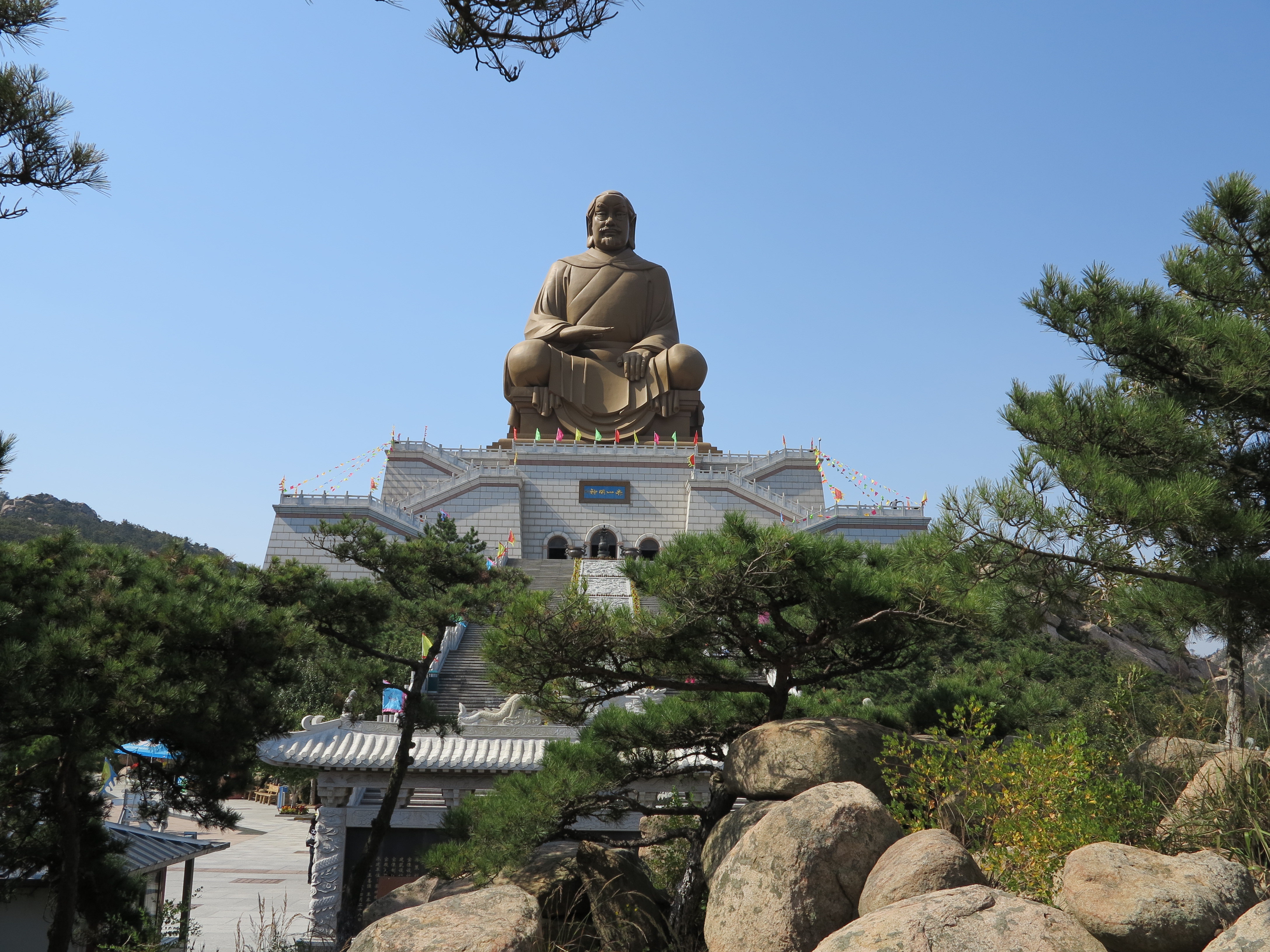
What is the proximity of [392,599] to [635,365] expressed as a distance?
20.1 metres

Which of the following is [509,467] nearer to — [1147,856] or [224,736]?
[224,736]

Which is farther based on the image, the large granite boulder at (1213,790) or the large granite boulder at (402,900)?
the large granite boulder at (402,900)

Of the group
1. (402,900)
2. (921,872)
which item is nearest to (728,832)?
(921,872)

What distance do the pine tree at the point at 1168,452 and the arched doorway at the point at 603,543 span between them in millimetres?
21496

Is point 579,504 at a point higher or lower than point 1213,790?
higher

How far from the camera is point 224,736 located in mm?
7594

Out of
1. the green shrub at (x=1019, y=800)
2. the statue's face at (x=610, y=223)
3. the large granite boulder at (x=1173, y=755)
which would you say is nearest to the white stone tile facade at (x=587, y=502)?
the statue's face at (x=610, y=223)

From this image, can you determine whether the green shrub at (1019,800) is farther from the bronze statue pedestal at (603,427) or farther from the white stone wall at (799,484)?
the bronze statue pedestal at (603,427)

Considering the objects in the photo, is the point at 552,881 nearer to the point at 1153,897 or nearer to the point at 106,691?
the point at 106,691

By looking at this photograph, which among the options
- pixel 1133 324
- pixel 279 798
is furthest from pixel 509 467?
pixel 1133 324

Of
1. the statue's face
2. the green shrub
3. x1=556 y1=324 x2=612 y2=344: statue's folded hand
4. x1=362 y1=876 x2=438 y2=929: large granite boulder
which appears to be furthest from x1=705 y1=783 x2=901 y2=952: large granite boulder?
the statue's face

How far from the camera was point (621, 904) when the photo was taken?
620cm

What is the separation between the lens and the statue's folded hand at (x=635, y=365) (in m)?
29.9

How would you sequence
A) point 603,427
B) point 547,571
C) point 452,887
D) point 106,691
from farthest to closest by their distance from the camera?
point 603,427, point 547,571, point 452,887, point 106,691
